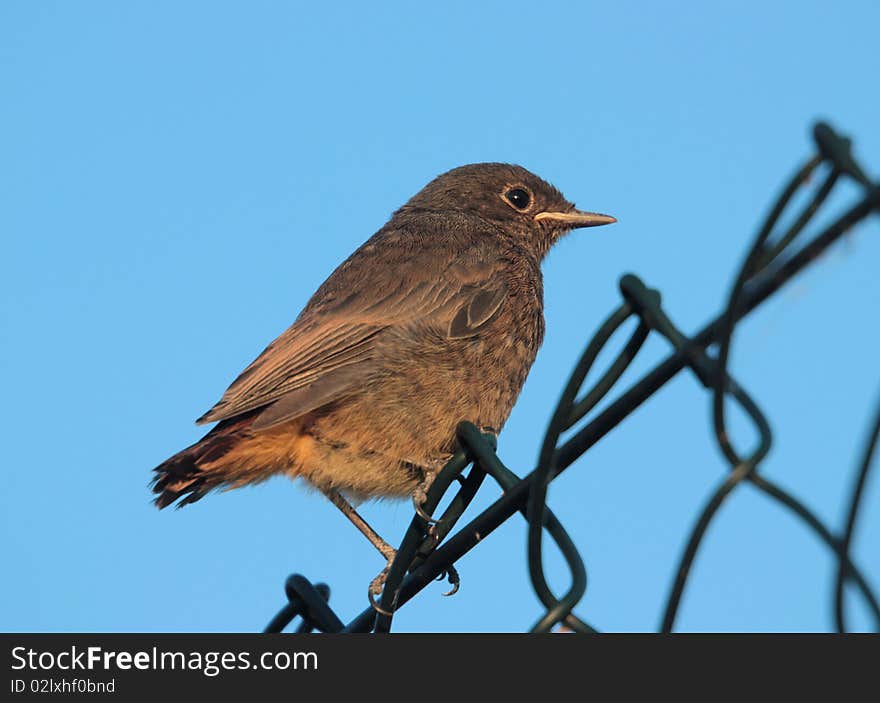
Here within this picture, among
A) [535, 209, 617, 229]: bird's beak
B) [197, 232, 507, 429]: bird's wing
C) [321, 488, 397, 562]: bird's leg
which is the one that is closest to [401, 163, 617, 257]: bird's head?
[535, 209, 617, 229]: bird's beak

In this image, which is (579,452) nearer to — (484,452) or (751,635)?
(751,635)

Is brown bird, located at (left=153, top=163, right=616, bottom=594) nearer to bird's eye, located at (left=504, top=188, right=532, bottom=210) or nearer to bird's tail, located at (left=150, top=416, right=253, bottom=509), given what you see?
bird's tail, located at (left=150, top=416, right=253, bottom=509)

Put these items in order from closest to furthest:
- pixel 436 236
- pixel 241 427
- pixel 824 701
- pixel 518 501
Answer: pixel 824 701 < pixel 518 501 < pixel 241 427 < pixel 436 236

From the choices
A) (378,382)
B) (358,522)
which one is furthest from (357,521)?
(378,382)

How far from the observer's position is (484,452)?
12.1 feet

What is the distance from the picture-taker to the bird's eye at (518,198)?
9.01 m

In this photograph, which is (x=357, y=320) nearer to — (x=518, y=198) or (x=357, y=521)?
(x=357, y=521)

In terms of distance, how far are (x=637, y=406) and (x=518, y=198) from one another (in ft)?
21.9

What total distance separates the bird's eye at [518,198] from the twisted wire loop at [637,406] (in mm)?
5239

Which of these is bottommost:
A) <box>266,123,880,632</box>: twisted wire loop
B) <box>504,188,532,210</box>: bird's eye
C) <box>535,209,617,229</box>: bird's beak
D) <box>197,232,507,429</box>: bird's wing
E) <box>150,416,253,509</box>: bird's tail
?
<box>266,123,880,632</box>: twisted wire loop

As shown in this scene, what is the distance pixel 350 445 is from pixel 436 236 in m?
1.94

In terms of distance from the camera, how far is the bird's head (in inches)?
348

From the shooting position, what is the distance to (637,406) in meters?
2.51

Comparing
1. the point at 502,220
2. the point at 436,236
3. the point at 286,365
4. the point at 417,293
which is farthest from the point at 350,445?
the point at 502,220
